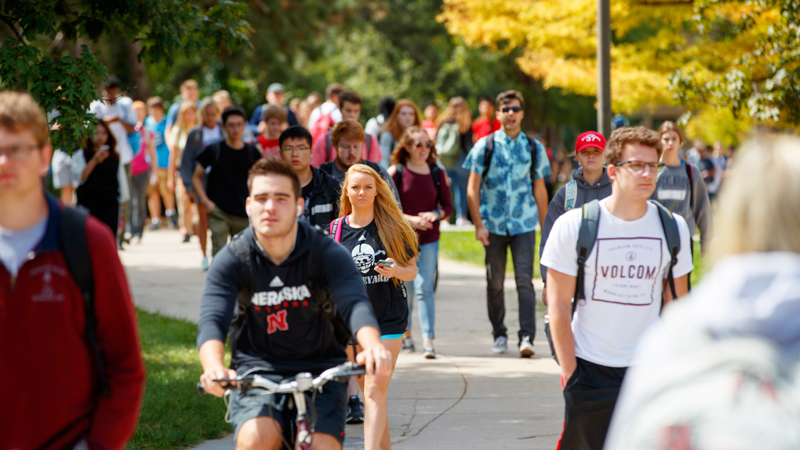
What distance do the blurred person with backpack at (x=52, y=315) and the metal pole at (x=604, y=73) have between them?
6878 millimetres

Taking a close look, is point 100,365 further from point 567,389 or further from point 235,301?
point 567,389

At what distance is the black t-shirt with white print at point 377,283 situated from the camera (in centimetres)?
518

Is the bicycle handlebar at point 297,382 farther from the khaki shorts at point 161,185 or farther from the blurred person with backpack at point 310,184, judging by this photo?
the khaki shorts at point 161,185

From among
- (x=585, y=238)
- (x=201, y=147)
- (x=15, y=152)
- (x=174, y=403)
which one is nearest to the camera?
(x=15, y=152)

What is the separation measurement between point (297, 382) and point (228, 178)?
6263 mm

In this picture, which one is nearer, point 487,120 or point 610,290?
point 610,290

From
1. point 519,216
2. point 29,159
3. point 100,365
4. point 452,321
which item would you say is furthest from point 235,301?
point 452,321

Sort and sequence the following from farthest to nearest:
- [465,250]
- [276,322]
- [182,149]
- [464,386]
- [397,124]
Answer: [465,250]
[182,149]
[397,124]
[464,386]
[276,322]

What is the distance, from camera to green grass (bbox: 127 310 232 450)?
18.3 feet

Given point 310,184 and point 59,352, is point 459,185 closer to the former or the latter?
point 310,184

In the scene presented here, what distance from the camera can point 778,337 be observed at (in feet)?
6.80

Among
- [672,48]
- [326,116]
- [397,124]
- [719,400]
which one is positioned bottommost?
[719,400]

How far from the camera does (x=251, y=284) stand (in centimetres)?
360

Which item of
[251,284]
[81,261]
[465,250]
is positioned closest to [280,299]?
[251,284]
